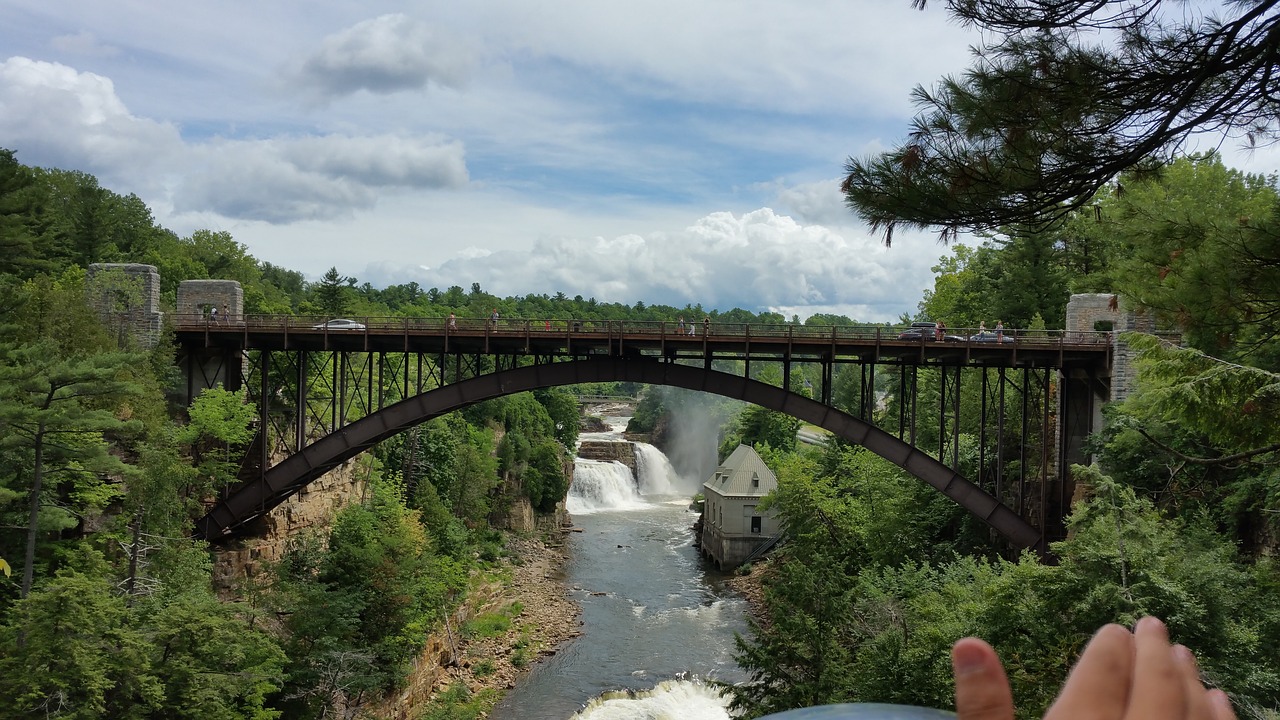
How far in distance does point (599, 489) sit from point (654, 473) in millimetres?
7147

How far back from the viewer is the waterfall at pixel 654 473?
219 feet

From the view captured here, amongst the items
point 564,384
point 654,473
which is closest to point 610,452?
point 654,473

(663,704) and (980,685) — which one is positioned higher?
Answer: (980,685)

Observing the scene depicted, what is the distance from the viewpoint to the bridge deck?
968 inches

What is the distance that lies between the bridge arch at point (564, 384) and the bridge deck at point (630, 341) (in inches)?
25.5

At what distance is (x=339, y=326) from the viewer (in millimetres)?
27078

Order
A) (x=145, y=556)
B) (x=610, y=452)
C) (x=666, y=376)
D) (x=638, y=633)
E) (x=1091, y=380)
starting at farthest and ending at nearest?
(x=610, y=452) < (x=638, y=633) < (x=666, y=376) < (x=1091, y=380) < (x=145, y=556)

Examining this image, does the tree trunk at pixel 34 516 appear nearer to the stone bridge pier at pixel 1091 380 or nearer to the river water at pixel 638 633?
the river water at pixel 638 633

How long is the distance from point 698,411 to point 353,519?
53.0 m

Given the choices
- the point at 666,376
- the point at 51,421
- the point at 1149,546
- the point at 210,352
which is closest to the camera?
the point at 1149,546

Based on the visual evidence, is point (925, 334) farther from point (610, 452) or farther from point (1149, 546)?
point (610, 452)

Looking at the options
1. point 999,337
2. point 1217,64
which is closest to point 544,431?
point 999,337

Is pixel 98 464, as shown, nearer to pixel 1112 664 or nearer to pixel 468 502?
pixel 1112 664

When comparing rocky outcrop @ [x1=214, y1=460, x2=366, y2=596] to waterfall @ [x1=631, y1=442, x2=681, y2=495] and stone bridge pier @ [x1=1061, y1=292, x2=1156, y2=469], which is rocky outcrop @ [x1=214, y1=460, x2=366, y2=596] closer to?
stone bridge pier @ [x1=1061, y1=292, x2=1156, y2=469]
